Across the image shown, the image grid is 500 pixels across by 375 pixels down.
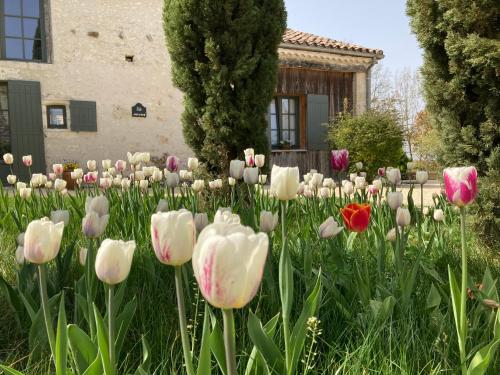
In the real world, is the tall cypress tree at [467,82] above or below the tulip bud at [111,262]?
above

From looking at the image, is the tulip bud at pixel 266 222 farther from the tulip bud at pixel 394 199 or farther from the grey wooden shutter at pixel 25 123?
the grey wooden shutter at pixel 25 123

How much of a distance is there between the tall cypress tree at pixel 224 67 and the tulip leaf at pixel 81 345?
407cm

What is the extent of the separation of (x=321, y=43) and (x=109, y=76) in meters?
5.42

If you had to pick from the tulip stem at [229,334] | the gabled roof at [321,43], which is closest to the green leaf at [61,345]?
the tulip stem at [229,334]

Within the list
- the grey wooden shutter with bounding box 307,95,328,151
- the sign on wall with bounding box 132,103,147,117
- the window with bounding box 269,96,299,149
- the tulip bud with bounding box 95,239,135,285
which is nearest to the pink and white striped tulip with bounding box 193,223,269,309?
the tulip bud with bounding box 95,239,135,285

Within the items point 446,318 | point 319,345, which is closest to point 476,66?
point 446,318

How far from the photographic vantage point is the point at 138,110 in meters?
12.3

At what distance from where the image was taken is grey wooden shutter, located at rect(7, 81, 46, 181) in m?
10.9

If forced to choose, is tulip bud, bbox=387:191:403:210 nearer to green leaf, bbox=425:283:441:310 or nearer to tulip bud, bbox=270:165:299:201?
green leaf, bbox=425:283:441:310

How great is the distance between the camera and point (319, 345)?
5.76ft

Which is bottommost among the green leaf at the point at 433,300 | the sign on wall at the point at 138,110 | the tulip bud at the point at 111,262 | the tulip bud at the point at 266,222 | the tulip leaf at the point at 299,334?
the green leaf at the point at 433,300

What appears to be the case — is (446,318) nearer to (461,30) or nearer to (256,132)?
(461,30)

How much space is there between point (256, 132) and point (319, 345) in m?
3.88

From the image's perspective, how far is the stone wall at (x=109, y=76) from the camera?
11.4 m
